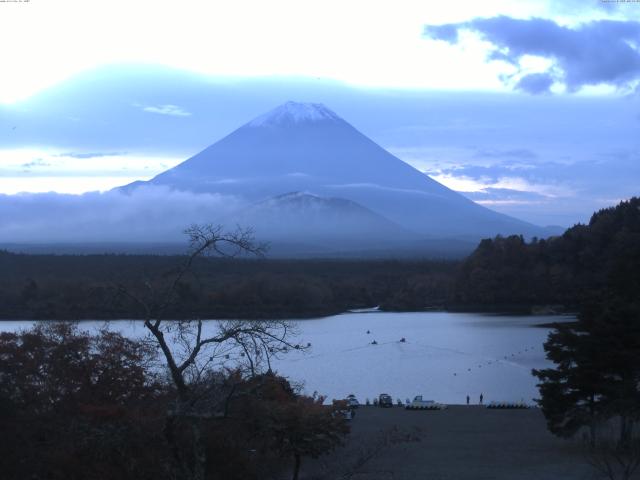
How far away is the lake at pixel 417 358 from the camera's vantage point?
17328 millimetres

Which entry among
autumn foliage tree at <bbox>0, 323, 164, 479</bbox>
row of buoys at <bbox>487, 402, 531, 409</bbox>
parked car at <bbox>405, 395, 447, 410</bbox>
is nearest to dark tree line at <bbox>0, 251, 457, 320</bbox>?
parked car at <bbox>405, 395, 447, 410</bbox>

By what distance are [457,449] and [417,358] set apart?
38.4 ft

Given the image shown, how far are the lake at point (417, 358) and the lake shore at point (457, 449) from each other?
117 inches

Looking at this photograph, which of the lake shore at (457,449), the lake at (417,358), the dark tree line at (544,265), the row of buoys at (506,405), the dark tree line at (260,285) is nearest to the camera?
the lake shore at (457,449)

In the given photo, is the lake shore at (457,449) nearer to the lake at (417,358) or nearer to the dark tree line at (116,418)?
the dark tree line at (116,418)

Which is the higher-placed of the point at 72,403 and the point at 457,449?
the point at 72,403

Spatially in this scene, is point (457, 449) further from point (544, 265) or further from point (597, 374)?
point (544, 265)

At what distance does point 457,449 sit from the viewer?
10.6 metres

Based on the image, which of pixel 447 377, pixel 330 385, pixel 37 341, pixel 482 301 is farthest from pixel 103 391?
pixel 482 301

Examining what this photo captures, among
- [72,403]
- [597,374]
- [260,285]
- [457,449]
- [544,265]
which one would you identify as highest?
[544,265]

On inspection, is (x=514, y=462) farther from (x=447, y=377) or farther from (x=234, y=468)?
(x=447, y=377)

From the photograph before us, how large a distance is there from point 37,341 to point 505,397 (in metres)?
10.3

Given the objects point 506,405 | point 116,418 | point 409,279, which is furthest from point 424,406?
point 409,279

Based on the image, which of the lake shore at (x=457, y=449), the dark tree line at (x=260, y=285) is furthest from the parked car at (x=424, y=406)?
the dark tree line at (x=260, y=285)
